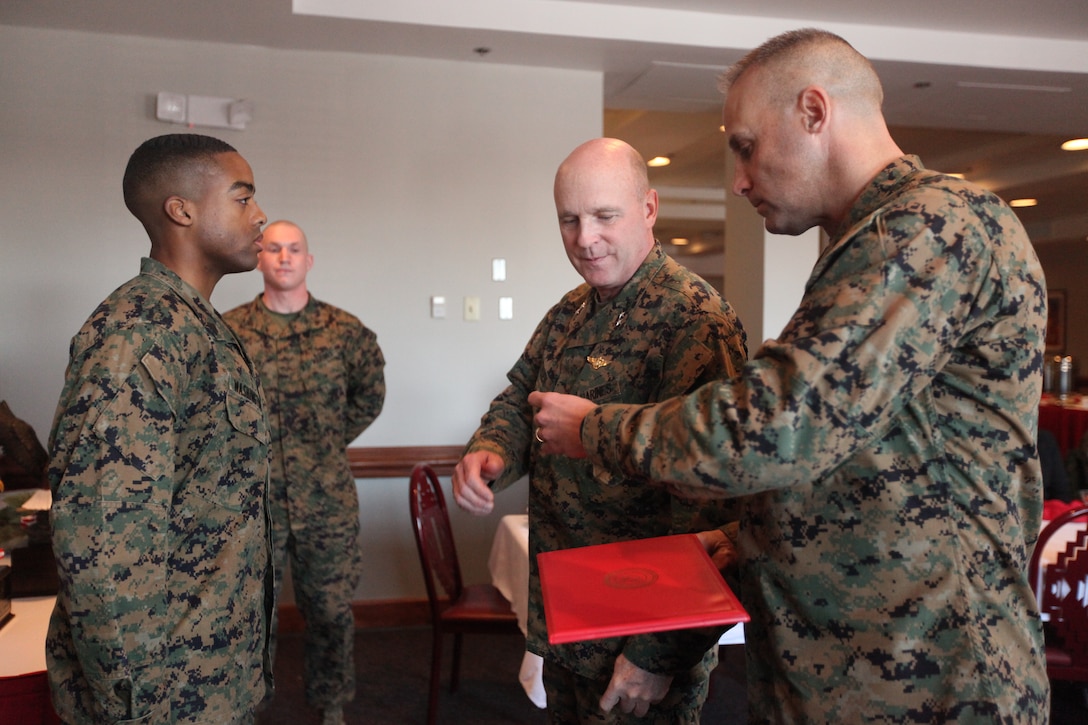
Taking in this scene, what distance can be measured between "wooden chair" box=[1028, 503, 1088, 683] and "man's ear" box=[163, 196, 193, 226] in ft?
8.34

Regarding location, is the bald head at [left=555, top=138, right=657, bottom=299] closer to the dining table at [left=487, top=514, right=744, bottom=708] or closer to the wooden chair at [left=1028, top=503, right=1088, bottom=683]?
the dining table at [left=487, top=514, right=744, bottom=708]

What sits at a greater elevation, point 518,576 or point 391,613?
point 518,576

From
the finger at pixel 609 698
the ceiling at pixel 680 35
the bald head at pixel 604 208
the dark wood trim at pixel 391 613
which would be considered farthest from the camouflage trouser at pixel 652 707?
the ceiling at pixel 680 35

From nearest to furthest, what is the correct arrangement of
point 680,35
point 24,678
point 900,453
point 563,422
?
point 900,453 → point 563,422 → point 24,678 → point 680,35

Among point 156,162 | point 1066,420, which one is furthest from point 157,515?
point 1066,420

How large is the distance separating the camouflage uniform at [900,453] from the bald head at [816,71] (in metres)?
0.13

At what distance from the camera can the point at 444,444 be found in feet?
14.7

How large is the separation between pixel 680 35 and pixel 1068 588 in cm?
293

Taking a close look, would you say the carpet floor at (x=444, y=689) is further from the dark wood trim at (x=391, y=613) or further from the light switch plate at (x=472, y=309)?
the light switch plate at (x=472, y=309)

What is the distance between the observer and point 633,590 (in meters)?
1.19

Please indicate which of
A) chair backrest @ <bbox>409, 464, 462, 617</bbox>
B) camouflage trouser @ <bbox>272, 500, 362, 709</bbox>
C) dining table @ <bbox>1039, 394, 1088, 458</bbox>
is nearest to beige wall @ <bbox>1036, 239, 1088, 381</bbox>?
dining table @ <bbox>1039, 394, 1088, 458</bbox>

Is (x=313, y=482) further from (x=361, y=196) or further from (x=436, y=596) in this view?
(x=361, y=196)

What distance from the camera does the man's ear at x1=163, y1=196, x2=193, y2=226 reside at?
5.24 feet

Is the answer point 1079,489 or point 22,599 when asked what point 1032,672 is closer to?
point 22,599
